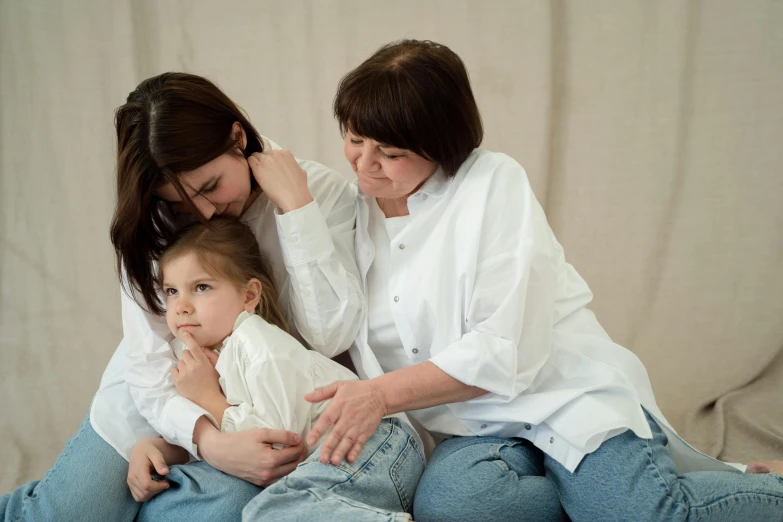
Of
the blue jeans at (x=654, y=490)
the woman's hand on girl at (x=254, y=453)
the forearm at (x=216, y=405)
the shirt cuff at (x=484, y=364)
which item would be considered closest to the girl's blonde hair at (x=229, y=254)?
the forearm at (x=216, y=405)

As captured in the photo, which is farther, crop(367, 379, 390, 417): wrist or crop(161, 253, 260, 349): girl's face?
crop(161, 253, 260, 349): girl's face

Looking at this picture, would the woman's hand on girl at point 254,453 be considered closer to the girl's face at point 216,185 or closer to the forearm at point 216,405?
the forearm at point 216,405

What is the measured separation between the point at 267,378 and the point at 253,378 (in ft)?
0.09

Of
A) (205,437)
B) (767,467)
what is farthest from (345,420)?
(767,467)

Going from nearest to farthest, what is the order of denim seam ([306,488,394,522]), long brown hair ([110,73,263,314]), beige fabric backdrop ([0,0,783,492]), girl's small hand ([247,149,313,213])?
denim seam ([306,488,394,522]), long brown hair ([110,73,263,314]), girl's small hand ([247,149,313,213]), beige fabric backdrop ([0,0,783,492])

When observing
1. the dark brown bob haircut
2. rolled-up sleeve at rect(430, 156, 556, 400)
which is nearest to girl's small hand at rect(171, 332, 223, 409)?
rolled-up sleeve at rect(430, 156, 556, 400)

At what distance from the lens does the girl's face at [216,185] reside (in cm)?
163

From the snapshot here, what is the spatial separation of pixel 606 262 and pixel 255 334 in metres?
1.55

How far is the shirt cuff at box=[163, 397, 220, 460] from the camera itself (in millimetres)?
1570

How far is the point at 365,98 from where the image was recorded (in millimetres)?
1552

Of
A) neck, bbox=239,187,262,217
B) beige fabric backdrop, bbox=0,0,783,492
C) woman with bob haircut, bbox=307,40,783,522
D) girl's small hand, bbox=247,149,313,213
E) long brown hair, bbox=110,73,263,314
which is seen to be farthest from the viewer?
beige fabric backdrop, bbox=0,0,783,492

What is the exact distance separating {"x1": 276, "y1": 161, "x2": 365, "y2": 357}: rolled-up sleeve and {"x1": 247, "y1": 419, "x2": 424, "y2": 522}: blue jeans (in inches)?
9.4

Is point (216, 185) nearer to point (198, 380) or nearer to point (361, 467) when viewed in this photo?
point (198, 380)

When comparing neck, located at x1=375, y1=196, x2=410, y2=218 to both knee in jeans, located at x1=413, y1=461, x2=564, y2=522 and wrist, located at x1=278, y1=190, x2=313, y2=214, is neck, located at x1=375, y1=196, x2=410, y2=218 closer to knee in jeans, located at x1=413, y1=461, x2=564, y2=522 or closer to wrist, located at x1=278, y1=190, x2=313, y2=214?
wrist, located at x1=278, y1=190, x2=313, y2=214
